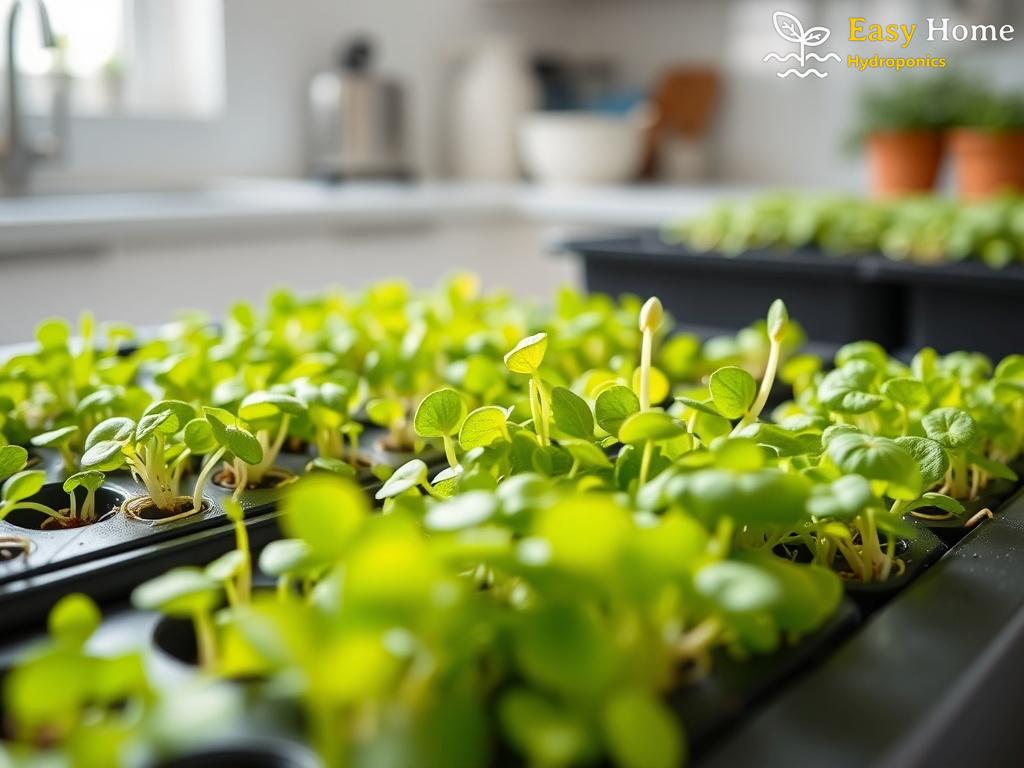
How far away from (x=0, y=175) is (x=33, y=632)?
226 cm

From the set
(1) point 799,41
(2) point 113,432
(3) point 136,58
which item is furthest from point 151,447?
(1) point 799,41

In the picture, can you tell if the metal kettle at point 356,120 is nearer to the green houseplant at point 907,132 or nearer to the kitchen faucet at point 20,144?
the kitchen faucet at point 20,144

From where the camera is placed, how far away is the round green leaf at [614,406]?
1.75ft

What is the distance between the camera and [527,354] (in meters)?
0.54

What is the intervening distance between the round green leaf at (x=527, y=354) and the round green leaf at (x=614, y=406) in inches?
1.5

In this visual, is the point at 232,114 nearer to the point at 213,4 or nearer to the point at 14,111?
the point at 213,4

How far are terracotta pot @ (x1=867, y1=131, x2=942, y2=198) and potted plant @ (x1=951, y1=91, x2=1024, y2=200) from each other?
13cm

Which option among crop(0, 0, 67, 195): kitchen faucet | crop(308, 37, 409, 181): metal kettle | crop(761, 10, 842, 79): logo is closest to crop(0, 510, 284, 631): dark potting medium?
crop(0, 0, 67, 195): kitchen faucet

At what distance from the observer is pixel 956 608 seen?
17.8 inches

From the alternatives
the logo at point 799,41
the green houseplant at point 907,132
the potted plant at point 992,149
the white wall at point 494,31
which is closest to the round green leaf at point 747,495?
the potted plant at point 992,149

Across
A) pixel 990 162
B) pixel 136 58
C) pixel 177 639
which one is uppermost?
pixel 136 58

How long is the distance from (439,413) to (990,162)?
2182 millimetres

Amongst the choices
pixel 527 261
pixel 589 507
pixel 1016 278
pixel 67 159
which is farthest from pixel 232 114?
pixel 589 507

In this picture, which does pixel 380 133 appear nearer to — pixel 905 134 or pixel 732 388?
pixel 905 134
